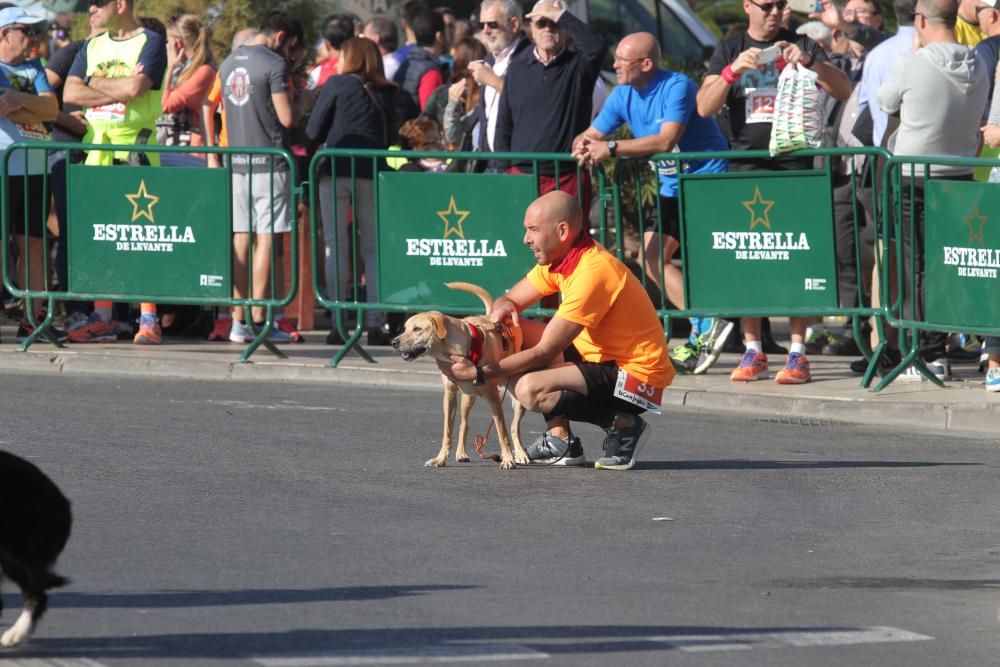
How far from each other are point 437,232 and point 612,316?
3.60 metres

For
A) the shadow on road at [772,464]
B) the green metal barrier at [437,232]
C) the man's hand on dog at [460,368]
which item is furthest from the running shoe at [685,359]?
the man's hand on dog at [460,368]

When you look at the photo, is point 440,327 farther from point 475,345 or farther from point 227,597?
point 227,597

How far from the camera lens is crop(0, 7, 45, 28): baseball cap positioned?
13906 millimetres

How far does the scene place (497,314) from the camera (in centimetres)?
922

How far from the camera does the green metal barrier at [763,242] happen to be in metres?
12.0

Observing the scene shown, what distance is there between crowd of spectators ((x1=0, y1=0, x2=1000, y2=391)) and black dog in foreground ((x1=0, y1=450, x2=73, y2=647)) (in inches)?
280

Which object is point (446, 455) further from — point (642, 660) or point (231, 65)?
point (231, 65)

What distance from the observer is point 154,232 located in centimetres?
1330

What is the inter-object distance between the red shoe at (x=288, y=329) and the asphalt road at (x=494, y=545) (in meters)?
3.16

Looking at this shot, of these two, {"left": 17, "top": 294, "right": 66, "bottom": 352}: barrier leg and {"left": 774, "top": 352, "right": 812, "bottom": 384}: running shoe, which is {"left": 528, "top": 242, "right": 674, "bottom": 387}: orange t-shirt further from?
{"left": 17, "top": 294, "right": 66, "bottom": 352}: barrier leg

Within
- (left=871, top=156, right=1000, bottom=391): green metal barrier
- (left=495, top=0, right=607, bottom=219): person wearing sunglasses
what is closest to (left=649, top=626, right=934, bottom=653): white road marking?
(left=871, top=156, right=1000, bottom=391): green metal barrier

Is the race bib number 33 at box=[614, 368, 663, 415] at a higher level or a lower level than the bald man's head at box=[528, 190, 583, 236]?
lower

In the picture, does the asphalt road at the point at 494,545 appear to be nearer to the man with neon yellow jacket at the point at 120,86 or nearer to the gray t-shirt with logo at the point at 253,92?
the man with neon yellow jacket at the point at 120,86

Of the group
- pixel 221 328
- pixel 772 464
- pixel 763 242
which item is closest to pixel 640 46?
pixel 763 242
